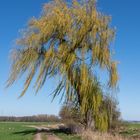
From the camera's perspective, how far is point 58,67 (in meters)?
32.4

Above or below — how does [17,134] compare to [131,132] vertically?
below

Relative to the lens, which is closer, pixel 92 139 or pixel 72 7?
pixel 92 139

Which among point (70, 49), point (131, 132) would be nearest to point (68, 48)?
point (70, 49)

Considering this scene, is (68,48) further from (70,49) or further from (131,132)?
(131,132)

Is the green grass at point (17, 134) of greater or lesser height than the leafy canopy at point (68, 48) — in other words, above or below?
below

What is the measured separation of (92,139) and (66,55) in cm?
950

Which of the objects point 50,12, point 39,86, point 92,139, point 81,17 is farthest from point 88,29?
point 92,139

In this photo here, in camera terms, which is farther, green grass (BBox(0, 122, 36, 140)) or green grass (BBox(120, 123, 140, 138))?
green grass (BBox(120, 123, 140, 138))

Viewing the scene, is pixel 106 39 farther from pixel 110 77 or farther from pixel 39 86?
pixel 39 86

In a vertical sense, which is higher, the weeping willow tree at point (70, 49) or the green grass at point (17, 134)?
the weeping willow tree at point (70, 49)

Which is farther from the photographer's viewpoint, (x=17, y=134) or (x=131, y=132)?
(x=131, y=132)

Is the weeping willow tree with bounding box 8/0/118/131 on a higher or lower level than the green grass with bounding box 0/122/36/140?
higher

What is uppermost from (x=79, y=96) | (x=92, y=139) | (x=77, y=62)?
(x=77, y=62)

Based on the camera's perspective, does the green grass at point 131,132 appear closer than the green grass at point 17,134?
No
